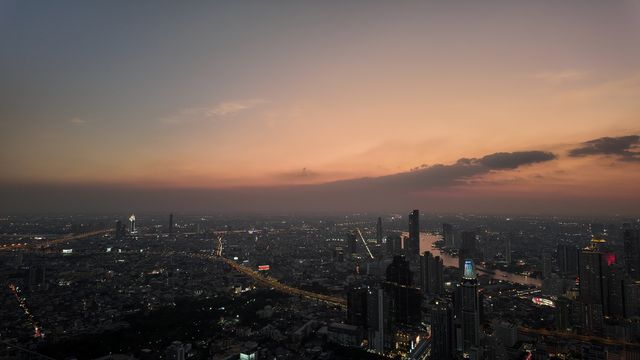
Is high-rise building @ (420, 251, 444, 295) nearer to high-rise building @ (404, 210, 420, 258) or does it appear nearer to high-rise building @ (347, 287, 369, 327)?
high-rise building @ (347, 287, 369, 327)

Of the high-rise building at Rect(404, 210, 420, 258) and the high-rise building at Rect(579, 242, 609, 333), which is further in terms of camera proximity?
the high-rise building at Rect(404, 210, 420, 258)

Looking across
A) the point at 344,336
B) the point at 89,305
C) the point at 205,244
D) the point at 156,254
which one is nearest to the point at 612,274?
the point at 344,336

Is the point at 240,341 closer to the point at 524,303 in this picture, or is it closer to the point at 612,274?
the point at 524,303

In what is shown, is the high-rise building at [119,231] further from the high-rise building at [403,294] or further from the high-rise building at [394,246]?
the high-rise building at [403,294]

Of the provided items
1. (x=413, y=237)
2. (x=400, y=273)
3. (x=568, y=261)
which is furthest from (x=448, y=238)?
(x=400, y=273)

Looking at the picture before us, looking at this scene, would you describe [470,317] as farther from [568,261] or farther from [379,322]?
[568,261]

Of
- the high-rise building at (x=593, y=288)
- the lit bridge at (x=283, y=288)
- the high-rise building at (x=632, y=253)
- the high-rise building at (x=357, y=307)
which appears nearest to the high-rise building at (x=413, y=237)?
the lit bridge at (x=283, y=288)

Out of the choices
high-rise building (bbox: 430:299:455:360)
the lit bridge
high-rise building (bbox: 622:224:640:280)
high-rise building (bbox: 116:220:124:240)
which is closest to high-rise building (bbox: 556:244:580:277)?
high-rise building (bbox: 622:224:640:280)
